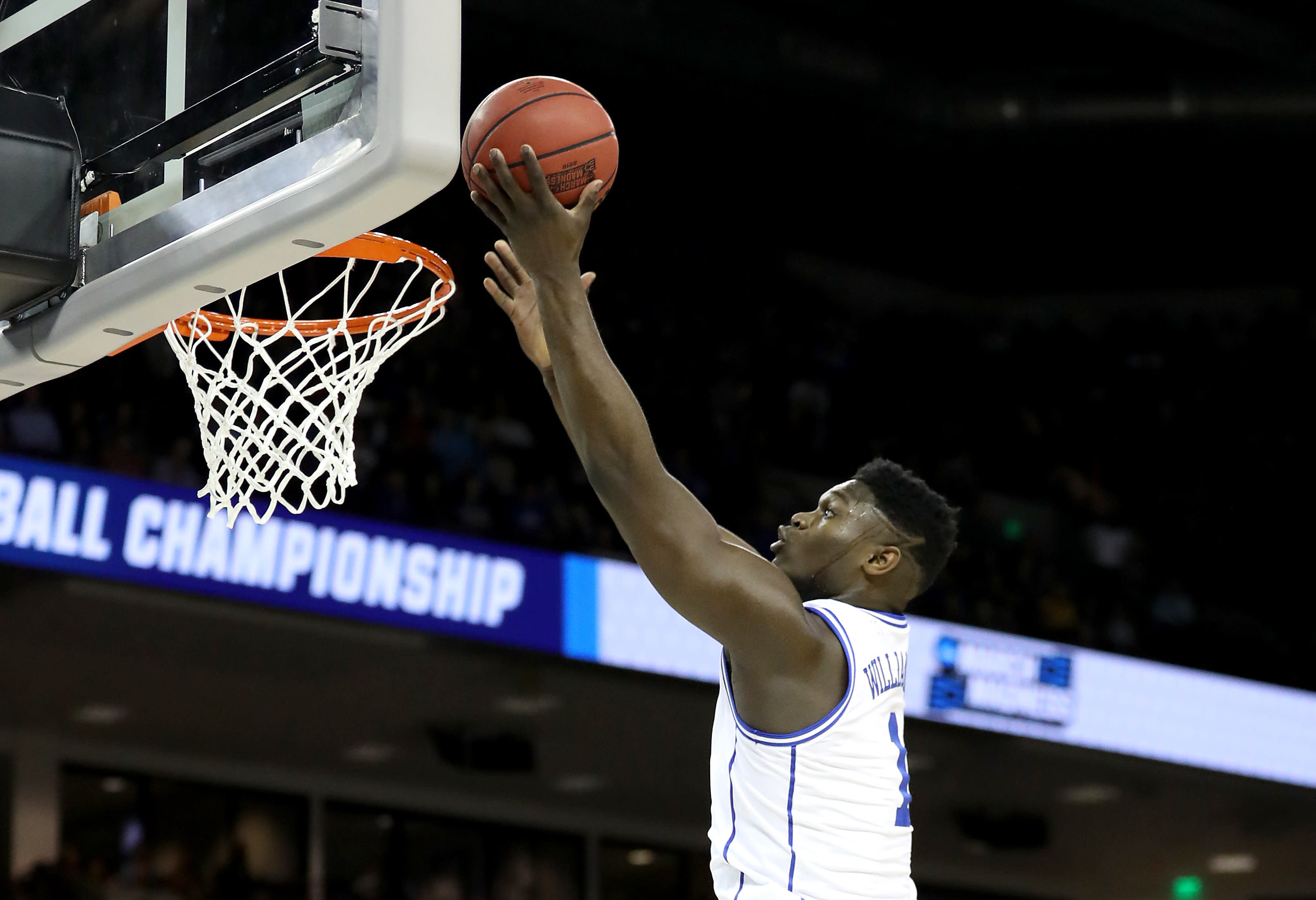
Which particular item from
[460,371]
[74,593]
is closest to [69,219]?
[74,593]

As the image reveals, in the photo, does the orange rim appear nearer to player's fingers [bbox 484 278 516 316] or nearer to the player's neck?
player's fingers [bbox 484 278 516 316]

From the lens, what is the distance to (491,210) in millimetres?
2602

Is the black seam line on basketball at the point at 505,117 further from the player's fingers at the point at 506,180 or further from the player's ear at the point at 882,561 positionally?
the player's ear at the point at 882,561

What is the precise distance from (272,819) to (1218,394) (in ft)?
26.8

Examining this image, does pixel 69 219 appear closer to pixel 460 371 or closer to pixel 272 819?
pixel 460 371

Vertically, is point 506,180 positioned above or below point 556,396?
above

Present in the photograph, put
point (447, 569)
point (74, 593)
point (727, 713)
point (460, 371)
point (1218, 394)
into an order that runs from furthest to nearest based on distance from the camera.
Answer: point (1218, 394) < point (460, 371) < point (447, 569) < point (74, 593) < point (727, 713)

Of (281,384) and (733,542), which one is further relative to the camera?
(281,384)

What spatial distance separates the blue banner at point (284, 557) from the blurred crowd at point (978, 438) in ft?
1.01

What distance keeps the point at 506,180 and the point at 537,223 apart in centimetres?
8

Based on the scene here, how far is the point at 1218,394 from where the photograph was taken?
14195mm

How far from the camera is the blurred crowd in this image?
10.1 metres

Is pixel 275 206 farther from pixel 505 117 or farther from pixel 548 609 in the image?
pixel 548 609

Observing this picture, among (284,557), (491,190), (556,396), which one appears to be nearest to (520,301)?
(556,396)
